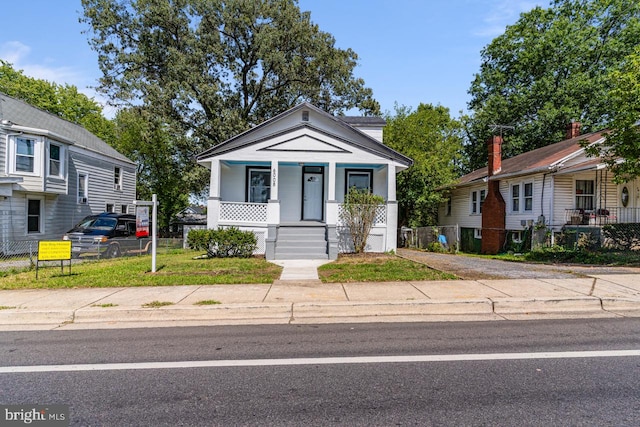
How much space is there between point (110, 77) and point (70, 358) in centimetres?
2733

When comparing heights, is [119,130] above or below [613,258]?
above

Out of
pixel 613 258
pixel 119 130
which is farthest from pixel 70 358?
pixel 119 130

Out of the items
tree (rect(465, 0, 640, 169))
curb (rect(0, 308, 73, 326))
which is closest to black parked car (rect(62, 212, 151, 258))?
curb (rect(0, 308, 73, 326))

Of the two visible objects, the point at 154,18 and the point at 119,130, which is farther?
the point at 119,130

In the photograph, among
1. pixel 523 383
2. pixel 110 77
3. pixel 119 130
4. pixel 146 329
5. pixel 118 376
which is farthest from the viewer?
pixel 119 130

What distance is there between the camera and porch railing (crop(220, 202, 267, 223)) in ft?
48.0

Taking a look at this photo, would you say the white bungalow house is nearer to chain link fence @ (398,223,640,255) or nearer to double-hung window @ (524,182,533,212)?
chain link fence @ (398,223,640,255)

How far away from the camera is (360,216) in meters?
13.5

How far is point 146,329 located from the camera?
591 centimetres

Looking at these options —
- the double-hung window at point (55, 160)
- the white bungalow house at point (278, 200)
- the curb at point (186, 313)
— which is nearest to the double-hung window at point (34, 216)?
the double-hung window at point (55, 160)

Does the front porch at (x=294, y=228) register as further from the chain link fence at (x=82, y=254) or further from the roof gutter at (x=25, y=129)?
the roof gutter at (x=25, y=129)

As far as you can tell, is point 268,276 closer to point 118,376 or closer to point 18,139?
point 118,376

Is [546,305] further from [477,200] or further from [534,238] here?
[477,200]

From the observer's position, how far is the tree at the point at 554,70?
29219mm
